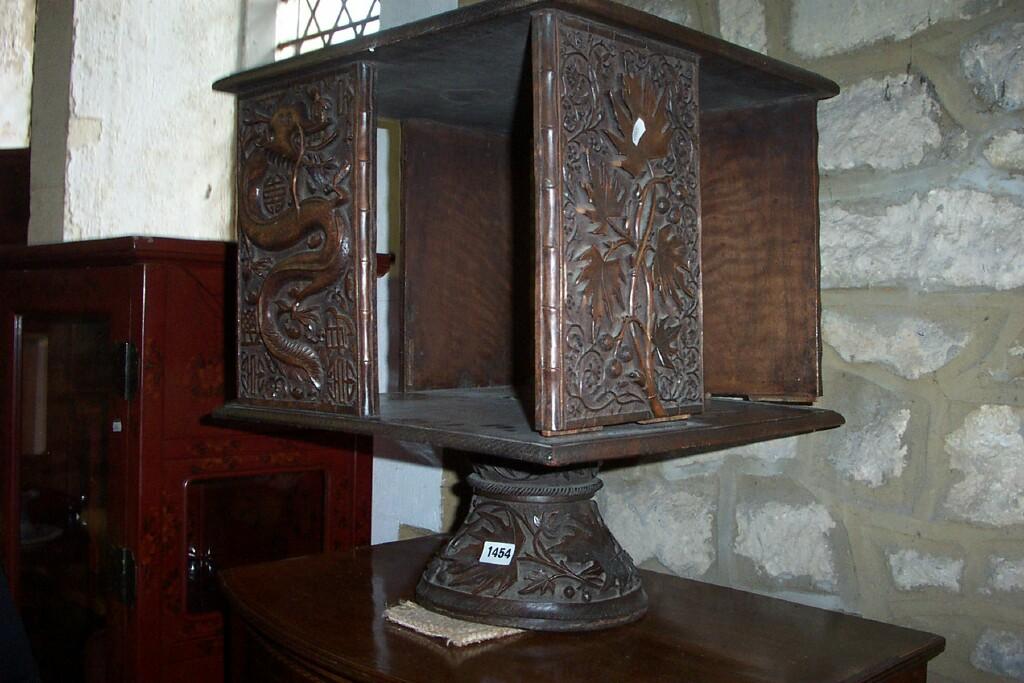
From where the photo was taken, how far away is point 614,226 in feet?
3.89

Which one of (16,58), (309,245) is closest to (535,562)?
(309,245)

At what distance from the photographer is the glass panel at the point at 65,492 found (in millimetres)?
1820

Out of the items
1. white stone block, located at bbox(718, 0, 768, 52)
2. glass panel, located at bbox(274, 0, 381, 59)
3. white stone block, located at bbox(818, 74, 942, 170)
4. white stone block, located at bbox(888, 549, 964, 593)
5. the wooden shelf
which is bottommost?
white stone block, located at bbox(888, 549, 964, 593)

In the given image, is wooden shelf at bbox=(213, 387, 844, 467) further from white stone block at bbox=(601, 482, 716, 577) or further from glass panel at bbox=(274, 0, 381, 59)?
glass panel at bbox=(274, 0, 381, 59)

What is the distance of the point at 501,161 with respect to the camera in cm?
181

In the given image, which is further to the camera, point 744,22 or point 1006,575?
point 744,22

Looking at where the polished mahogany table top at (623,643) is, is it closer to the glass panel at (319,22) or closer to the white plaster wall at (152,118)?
the white plaster wall at (152,118)

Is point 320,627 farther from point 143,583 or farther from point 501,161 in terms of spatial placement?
point 501,161

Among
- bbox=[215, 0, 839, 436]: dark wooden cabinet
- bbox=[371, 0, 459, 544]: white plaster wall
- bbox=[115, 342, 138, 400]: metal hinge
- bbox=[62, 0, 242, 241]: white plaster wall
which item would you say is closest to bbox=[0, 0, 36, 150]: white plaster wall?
bbox=[62, 0, 242, 241]: white plaster wall

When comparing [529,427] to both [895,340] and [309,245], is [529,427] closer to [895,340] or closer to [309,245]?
[309,245]

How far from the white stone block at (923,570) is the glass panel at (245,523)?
114 cm

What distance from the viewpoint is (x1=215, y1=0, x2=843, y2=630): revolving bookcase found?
1132mm

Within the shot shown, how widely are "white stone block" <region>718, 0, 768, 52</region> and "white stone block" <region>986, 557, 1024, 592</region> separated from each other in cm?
85

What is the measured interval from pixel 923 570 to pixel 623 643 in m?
0.47
